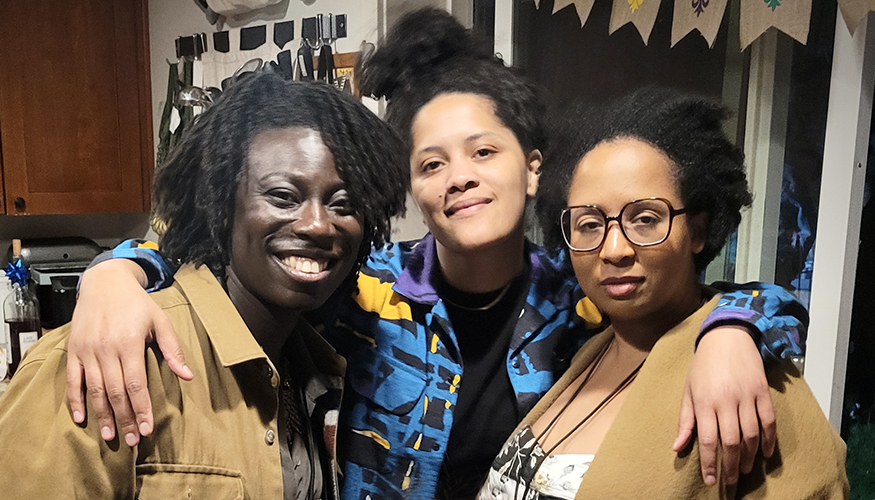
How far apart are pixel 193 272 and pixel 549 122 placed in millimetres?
537

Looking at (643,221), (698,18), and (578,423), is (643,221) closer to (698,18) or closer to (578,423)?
(578,423)

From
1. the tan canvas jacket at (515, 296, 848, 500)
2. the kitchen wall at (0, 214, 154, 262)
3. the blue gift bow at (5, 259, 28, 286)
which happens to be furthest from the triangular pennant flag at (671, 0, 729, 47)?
the blue gift bow at (5, 259, 28, 286)

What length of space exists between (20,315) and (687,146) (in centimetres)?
133

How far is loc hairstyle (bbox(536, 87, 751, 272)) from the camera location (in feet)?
2.51

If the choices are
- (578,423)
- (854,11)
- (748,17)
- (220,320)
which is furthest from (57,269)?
(854,11)

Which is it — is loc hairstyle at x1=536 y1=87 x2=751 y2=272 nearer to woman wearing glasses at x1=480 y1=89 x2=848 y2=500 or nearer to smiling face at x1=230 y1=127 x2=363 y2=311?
woman wearing glasses at x1=480 y1=89 x2=848 y2=500

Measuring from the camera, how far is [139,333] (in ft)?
2.15

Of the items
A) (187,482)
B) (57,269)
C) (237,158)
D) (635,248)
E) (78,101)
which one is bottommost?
(187,482)

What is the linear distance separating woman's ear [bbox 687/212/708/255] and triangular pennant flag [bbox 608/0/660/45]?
43cm

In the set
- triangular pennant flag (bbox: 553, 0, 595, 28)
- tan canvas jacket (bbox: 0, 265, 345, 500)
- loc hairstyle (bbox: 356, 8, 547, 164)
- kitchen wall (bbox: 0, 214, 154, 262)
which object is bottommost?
tan canvas jacket (bbox: 0, 265, 345, 500)

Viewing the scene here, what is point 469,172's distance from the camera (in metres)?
0.92

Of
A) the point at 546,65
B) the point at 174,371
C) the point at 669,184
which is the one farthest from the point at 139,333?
the point at 546,65

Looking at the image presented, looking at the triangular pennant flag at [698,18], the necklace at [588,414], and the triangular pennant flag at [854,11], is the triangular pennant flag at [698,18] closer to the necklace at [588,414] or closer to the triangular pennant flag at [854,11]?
the triangular pennant flag at [854,11]

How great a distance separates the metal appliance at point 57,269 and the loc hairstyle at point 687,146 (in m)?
0.86
